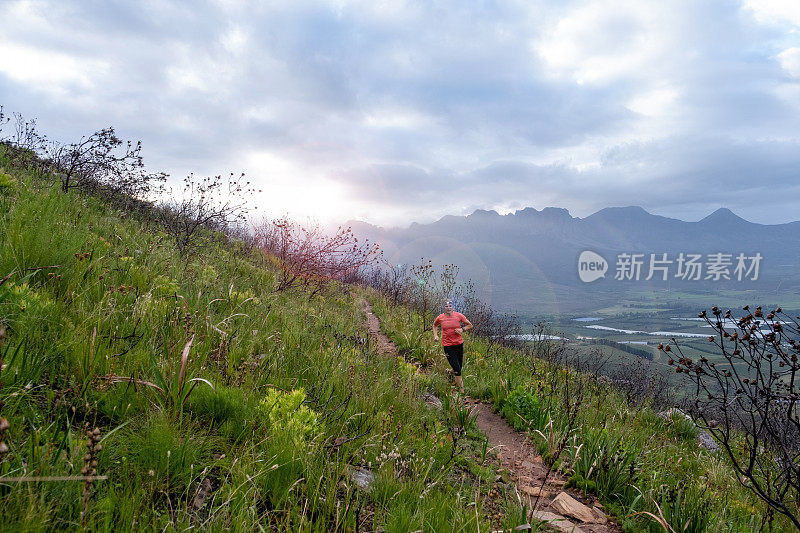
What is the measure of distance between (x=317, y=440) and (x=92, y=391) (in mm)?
1501

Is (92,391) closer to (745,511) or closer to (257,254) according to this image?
(745,511)

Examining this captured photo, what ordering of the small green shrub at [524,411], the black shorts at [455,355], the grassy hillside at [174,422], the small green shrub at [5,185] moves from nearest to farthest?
the grassy hillside at [174,422], the small green shrub at [5,185], the small green shrub at [524,411], the black shorts at [455,355]

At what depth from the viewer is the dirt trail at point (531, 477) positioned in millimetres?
3455

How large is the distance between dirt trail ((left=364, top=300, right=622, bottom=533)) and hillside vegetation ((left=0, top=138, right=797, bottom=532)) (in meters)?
0.19

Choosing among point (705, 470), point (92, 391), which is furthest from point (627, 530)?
point (92, 391)

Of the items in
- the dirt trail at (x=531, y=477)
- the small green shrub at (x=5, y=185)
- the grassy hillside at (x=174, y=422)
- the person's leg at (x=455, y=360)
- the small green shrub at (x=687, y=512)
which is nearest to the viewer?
the grassy hillside at (x=174, y=422)

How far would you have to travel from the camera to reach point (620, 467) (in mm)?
4137

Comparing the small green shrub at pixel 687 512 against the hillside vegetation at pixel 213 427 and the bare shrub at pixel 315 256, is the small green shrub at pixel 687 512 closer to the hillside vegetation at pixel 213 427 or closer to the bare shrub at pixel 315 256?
the hillside vegetation at pixel 213 427

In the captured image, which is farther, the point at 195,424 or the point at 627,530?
the point at 627,530

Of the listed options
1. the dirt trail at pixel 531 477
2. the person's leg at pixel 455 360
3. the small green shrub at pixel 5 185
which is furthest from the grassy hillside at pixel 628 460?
the small green shrub at pixel 5 185

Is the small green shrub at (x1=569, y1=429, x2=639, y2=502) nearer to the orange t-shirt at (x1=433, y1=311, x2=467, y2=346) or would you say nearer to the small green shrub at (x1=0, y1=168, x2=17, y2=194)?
the orange t-shirt at (x1=433, y1=311, x2=467, y2=346)

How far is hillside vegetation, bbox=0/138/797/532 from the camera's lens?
174 centimetres

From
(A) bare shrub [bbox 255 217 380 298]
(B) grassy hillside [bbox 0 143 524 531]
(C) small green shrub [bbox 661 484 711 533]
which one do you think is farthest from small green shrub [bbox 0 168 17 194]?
(C) small green shrub [bbox 661 484 711 533]

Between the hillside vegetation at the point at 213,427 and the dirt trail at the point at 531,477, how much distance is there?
195 mm
